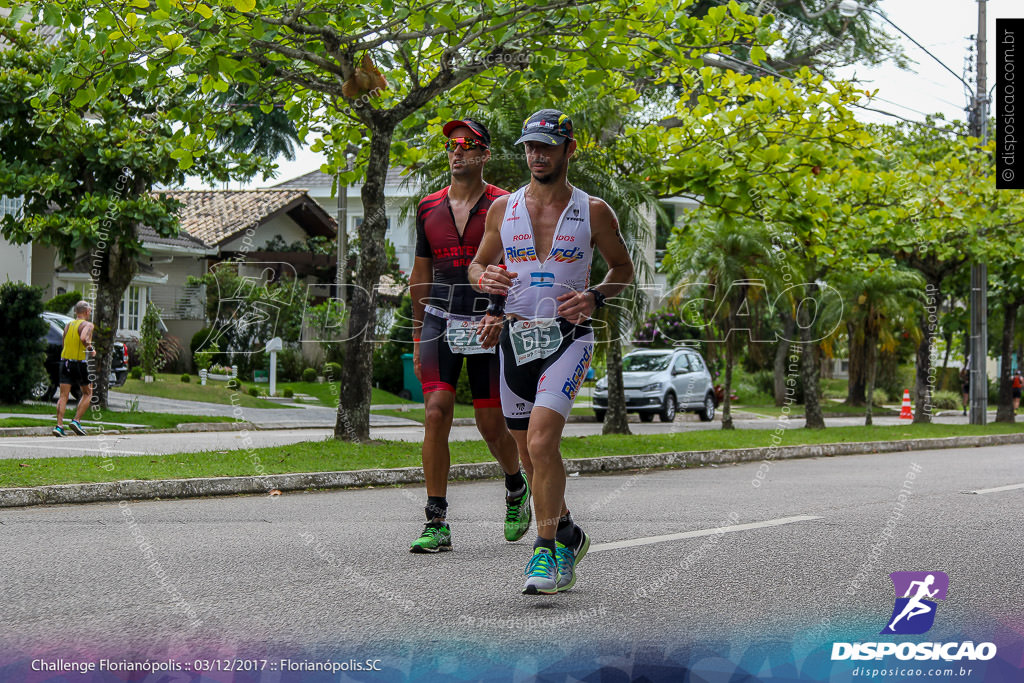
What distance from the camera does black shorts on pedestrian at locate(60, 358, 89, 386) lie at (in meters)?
15.5

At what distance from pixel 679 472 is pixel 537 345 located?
8231 millimetres

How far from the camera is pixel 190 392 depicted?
82.6 ft

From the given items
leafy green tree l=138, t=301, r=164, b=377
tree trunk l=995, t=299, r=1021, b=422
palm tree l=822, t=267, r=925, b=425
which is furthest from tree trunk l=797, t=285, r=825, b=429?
leafy green tree l=138, t=301, r=164, b=377

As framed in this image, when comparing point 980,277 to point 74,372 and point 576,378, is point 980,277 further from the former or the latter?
point 576,378

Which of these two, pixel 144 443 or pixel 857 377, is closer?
pixel 144 443

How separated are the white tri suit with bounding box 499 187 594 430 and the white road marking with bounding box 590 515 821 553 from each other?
1.41 meters

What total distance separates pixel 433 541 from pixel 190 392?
20.1m

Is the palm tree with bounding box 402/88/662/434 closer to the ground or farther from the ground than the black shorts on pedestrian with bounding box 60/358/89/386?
farther from the ground

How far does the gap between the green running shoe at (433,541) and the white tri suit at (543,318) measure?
116cm

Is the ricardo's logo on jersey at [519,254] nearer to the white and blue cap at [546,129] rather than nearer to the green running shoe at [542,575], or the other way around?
the white and blue cap at [546,129]

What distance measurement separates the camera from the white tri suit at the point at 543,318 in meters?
5.21

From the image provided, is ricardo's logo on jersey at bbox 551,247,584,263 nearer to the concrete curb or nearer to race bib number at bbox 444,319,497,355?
race bib number at bbox 444,319,497,355

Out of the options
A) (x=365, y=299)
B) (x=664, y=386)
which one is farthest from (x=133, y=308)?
(x=365, y=299)

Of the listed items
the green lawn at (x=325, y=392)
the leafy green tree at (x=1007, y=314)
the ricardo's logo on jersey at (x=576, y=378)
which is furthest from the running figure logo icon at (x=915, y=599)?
the leafy green tree at (x=1007, y=314)
